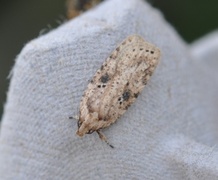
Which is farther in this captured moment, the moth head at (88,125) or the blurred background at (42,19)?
the blurred background at (42,19)

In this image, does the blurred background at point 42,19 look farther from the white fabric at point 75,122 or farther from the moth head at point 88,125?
the moth head at point 88,125

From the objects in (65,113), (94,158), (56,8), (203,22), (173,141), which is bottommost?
(203,22)

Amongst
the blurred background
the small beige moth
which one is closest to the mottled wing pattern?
the small beige moth

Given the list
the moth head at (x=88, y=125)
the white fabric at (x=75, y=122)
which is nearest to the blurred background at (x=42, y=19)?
the white fabric at (x=75, y=122)

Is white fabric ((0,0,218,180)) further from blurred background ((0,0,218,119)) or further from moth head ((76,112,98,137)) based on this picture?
blurred background ((0,0,218,119))

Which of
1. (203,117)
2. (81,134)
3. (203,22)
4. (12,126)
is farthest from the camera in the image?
(203,22)

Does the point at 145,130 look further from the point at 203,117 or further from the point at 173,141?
the point at 203,117

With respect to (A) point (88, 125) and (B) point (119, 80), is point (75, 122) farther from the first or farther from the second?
(B) point (119, 80)

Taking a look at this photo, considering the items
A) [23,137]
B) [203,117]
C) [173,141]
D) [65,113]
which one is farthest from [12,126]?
[203,117]
